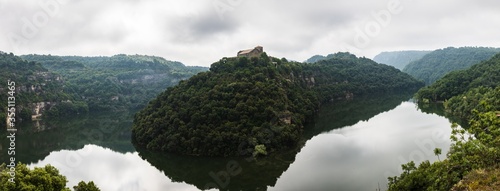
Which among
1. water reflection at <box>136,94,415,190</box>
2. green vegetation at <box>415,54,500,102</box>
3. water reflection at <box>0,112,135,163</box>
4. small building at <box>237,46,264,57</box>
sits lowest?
water reflection at <box>0,112,135,163</box>

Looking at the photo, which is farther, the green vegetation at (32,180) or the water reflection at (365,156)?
the water reflection at (365,156)

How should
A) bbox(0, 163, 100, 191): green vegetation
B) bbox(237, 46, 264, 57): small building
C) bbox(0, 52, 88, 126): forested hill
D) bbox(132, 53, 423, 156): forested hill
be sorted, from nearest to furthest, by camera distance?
bbox(0, 163, 100, 191): green vegetation, bbox(132, 53, 423, 156): forested hill, bbox(237, 46, 264, 57): small building, bbox(0, 52, 88, 126): forested hill

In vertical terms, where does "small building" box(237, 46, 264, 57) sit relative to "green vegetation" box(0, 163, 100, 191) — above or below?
above

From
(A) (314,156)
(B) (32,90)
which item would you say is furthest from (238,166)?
(B) (32,90)

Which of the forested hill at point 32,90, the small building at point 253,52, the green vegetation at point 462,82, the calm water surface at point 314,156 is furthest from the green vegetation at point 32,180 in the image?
the forested hill at point 32,90

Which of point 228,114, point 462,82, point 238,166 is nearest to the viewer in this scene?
point 238,166

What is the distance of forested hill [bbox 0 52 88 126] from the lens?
112 m

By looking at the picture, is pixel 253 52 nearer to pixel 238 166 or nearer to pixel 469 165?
pixel 238 166

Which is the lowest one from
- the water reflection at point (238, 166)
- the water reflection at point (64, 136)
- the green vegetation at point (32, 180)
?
the water reflection at point (64, 136)

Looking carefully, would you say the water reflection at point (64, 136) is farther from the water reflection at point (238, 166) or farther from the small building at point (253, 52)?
the small building at point (253, 52)

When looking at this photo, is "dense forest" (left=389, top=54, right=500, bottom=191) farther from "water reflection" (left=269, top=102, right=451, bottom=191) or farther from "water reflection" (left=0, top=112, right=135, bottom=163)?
"water reflection" (left=0, top=112, right=135, bottom=163)

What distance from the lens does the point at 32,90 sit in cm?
12669

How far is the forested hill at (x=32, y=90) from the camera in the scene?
111588mm

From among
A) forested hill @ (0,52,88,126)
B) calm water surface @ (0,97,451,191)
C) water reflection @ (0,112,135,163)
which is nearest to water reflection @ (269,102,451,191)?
calm water surface @ (0,97,451,191)
